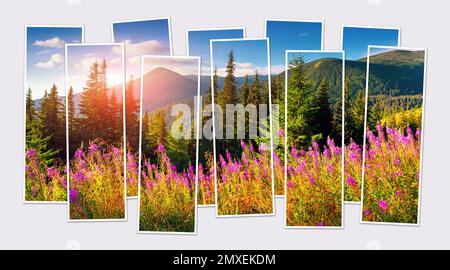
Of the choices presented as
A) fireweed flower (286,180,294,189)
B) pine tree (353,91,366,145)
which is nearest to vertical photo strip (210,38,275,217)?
fireweed flower (286,180,294,189)

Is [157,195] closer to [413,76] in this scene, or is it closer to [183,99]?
[183,99]

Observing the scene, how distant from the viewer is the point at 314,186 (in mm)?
8008

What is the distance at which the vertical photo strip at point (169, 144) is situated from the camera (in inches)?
304

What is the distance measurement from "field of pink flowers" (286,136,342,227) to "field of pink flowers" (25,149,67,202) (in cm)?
364

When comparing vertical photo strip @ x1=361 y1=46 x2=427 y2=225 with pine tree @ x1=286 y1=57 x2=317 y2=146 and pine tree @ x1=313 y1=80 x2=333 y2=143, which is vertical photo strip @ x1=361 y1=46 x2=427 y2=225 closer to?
pine tree @ x1=313 y1=80 x2=333 y2=143

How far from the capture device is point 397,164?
8266mm

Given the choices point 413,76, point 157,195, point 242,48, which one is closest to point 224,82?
point 242,48

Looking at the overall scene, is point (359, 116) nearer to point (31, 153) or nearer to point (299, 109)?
point (299, 109)

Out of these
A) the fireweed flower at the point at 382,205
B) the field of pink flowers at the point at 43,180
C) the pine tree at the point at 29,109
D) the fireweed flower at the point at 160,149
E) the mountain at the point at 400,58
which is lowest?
the fireweed flower at the point at 382,205

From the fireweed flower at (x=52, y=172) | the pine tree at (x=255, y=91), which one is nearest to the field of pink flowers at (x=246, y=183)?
the pine tree at (x=255, y=91)

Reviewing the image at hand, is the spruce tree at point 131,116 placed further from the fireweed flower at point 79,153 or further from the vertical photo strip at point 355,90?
the vertical photo strip at point 355,90

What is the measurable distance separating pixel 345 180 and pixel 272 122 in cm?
151

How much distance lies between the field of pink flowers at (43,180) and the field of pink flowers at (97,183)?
14.5 inches

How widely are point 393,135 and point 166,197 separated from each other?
3734 millimetres
